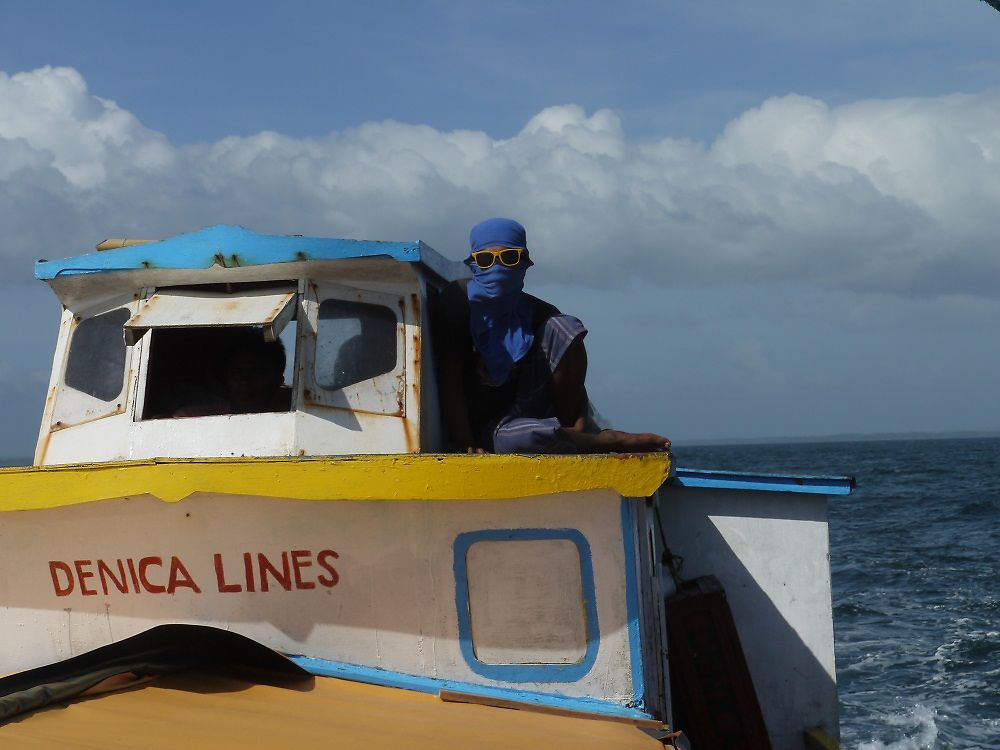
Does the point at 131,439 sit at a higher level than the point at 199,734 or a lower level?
higher

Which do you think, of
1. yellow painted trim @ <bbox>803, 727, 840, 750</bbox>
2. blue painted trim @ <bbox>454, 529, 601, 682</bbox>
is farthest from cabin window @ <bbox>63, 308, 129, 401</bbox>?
yellow painted trim @ <bbox>803, 727, 840, 750</bbox>

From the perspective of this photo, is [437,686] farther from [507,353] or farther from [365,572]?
[507,353]

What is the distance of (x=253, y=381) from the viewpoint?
6.11m

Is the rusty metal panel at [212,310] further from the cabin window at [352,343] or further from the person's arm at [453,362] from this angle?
the person's arm at [453,362]

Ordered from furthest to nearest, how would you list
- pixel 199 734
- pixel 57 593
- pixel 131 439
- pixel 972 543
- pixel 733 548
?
pixel 972 543 < pixel 733 548 < pixel 131 439 < pixel 57 593 < pixel 199 734

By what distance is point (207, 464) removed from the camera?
4.69m

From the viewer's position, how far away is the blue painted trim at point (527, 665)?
15.7ft

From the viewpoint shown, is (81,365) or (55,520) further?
(81,365)

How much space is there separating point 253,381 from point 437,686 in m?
2.04

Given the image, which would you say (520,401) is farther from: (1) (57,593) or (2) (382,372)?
(1) (57,593)

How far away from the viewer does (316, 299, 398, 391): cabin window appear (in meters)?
5.73

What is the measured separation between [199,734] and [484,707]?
1168mm

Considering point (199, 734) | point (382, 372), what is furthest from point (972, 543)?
point (199, 734)

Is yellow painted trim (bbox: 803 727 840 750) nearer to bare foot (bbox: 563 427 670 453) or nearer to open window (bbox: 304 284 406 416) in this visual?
bare foot (bbox: 563 427 670 453)
